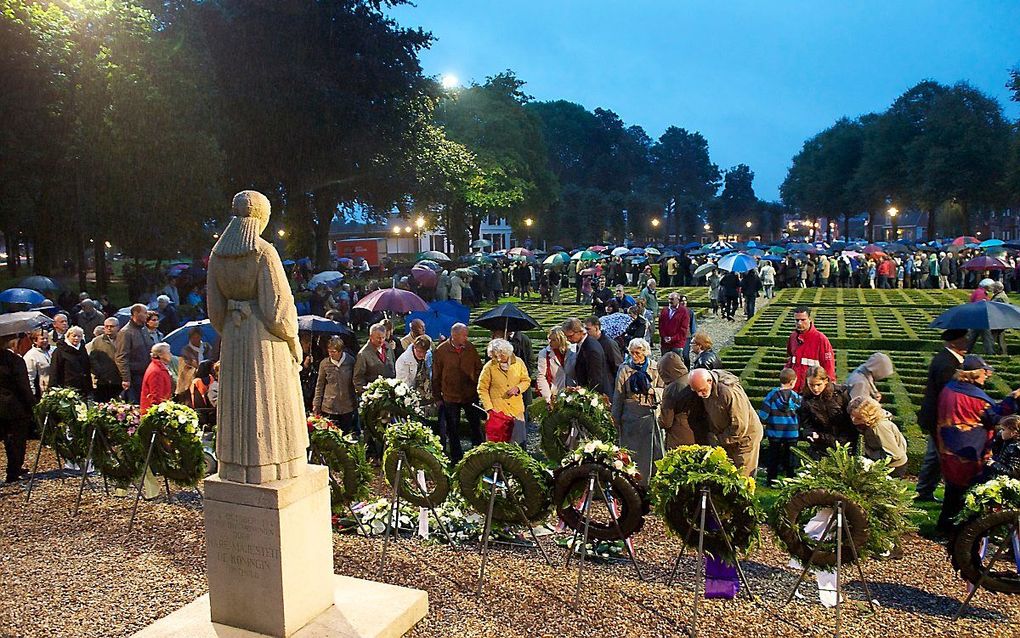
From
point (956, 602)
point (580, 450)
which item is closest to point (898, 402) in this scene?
point (956, 602)

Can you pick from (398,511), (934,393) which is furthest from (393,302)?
(934,393)

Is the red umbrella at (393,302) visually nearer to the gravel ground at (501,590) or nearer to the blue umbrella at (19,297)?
the gravel ground at (501,590)

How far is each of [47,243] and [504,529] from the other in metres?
25.0

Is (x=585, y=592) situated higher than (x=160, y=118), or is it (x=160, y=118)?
(x=160, y=118)

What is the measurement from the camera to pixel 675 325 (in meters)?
12.7

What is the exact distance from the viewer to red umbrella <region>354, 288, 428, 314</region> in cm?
1342

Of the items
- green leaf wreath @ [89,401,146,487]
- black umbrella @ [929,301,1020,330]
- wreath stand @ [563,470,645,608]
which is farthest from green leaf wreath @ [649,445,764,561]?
black umbrella @ [929,301,1020,330]

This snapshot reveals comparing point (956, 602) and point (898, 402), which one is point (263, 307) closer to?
point (956, 602)

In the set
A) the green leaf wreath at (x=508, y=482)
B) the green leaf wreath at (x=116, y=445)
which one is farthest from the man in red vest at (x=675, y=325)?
the green leaf wreath at (x=116, y=445)

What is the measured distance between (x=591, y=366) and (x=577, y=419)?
4.36 feet

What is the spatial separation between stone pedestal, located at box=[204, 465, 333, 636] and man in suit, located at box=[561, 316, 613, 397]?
4.55 metres

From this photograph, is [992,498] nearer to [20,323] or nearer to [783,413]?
[783,413]

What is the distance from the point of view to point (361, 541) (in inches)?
271

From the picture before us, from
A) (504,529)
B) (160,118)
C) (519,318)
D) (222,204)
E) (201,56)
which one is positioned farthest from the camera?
(201,56)
